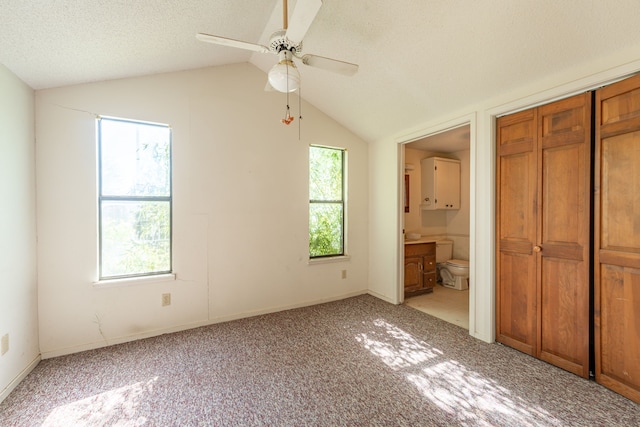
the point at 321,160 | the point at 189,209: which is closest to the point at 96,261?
the point at 189,209

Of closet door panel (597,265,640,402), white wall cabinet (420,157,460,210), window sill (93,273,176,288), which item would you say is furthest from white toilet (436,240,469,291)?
window sill (93,273,176,288)

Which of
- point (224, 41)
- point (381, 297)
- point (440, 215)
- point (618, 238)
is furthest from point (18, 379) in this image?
point (440, 215)

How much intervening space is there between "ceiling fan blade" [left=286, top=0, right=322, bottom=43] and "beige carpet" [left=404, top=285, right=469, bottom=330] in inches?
125

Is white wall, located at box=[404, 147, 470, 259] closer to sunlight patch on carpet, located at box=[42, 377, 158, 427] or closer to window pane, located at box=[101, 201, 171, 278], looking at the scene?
window pane, located at box=[101, 201, 171, 278]

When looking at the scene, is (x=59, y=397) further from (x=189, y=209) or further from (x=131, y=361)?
(x=189, y=209)

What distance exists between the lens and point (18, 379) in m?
2.04

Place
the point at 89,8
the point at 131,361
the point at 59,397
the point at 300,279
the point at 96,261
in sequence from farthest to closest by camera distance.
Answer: the point at 300,279 → the point at 96,261 → the point at 131,361 → the point at 59,397 → the point at 89,8

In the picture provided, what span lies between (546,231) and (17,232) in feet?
13.9

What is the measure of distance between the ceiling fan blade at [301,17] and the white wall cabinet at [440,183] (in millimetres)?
3765

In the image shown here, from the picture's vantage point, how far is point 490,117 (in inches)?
103

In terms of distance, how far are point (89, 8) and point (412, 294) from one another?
14.7 feet

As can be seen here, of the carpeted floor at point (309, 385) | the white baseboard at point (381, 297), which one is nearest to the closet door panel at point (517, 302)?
the carpeted floor at point (309, 385)

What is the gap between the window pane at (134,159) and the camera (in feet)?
8.68

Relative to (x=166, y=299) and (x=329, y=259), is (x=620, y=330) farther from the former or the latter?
(x=166, y=299)
